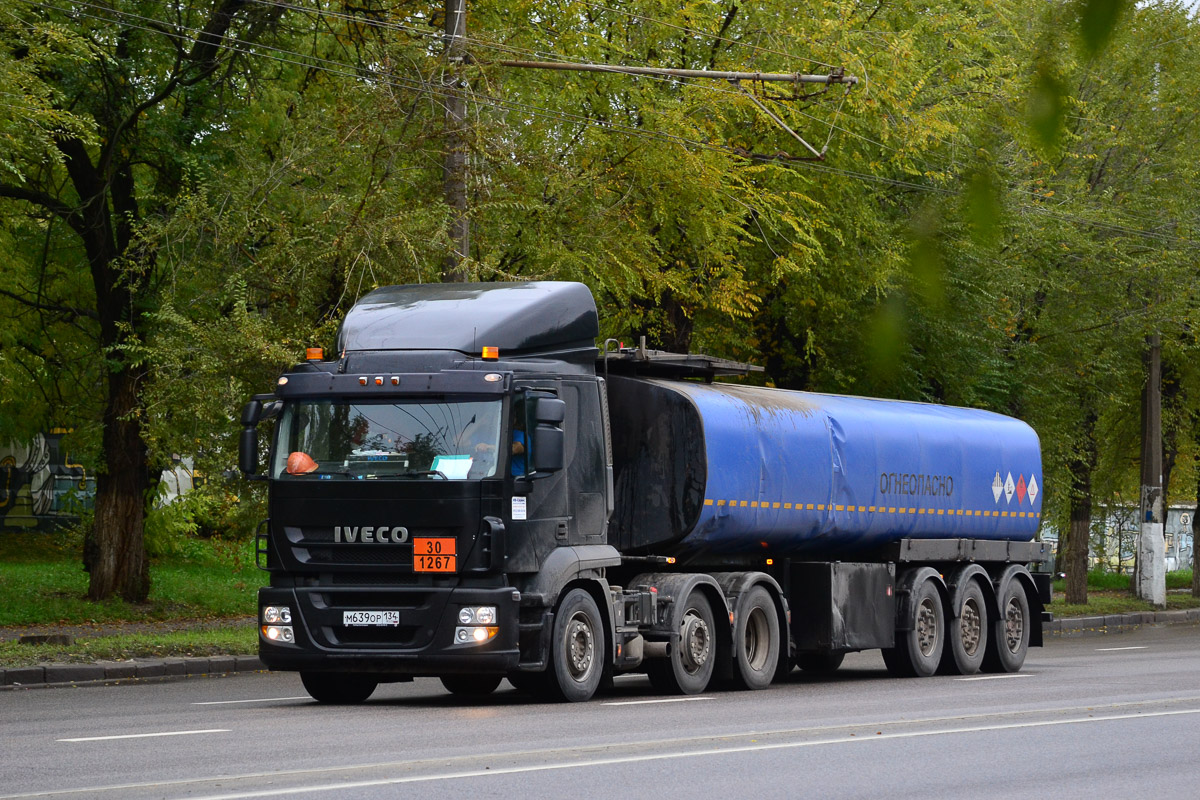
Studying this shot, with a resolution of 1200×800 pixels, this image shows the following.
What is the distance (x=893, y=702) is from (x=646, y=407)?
357 centimetres

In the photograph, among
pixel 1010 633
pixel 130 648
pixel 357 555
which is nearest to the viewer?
pixel 357 555

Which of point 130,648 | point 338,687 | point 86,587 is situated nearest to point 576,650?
point 338,687

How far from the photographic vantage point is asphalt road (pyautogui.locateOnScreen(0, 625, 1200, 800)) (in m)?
8.25

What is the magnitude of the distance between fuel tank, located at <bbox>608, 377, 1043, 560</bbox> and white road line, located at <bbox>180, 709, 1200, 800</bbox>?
4.62 m

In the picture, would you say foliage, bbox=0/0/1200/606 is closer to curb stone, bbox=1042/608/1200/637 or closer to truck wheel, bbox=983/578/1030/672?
curb stone, bbox=1042/608/1200/637

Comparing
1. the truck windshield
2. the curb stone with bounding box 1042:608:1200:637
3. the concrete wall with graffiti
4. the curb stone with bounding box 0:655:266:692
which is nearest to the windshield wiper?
the truck windshield

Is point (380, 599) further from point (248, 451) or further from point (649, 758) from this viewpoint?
point (649, 758)

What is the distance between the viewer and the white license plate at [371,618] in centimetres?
1379

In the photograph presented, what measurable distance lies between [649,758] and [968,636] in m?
11.8

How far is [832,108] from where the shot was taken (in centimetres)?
2573

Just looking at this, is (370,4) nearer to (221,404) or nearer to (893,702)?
(221,404)

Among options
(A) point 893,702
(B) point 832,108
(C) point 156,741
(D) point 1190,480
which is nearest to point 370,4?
(B) point 832,108

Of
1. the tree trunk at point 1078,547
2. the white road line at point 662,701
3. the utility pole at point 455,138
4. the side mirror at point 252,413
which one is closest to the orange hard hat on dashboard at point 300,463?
the side mirror at point 252,413

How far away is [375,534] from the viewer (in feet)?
45.6
